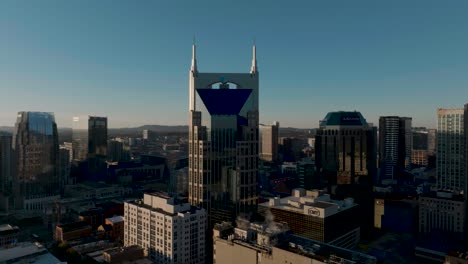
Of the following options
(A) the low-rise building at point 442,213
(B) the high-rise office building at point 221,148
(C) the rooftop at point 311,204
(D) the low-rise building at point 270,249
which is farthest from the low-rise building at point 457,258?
(B) the high-rise office building at point 221,148

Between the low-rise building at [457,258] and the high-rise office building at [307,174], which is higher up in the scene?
the high-rise office building at [307,174]

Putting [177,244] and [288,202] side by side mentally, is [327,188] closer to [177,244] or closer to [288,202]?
[288,202]

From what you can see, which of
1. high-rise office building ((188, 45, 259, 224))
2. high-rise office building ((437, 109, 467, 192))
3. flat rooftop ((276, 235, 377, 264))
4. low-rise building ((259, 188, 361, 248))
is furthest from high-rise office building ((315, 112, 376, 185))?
flat rooftop ((276, 235, 377, 264))

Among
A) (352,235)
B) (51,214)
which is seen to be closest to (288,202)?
(352,235)

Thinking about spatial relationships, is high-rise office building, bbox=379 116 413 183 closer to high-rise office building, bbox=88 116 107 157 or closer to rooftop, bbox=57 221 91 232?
rooftop, bbox=57 221 91 232

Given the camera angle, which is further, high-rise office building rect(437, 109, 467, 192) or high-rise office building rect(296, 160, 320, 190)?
high-rise office building rect(296, 160, 320, 190)

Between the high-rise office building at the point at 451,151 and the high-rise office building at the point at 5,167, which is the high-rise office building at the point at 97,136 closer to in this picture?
the high-rise office building at the point at 5,167
